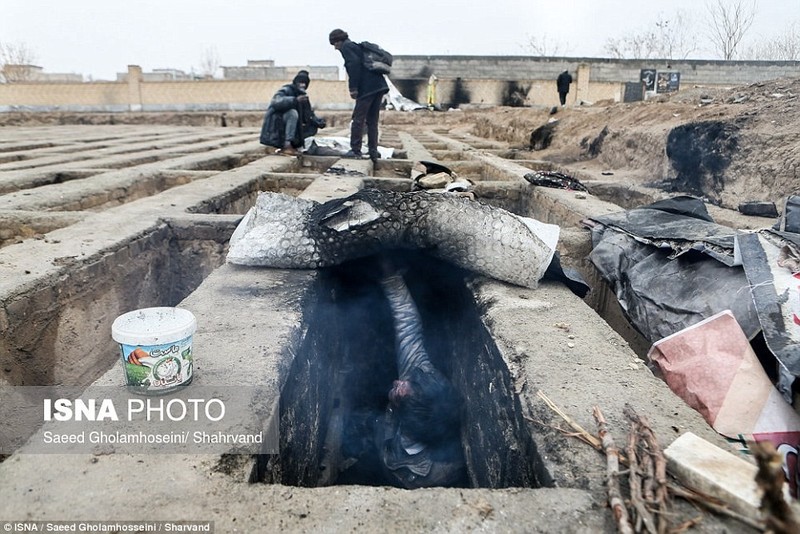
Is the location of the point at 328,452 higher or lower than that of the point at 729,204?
lower

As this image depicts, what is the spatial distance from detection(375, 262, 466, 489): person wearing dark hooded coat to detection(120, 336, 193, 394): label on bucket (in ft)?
3.99

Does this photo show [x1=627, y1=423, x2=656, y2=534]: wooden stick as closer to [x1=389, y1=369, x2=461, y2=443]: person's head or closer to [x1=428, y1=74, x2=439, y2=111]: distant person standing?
[x1=389, y1=369, x2=461, y2=443]: person's head

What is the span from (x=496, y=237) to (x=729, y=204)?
3.34m

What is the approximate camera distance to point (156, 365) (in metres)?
1.47

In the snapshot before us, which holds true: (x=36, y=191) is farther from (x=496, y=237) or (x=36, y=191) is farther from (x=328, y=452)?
(x=496, y=237)

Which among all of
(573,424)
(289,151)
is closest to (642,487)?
(573,424)

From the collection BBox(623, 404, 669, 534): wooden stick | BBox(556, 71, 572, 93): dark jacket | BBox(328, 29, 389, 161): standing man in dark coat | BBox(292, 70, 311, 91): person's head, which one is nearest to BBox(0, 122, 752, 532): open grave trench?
BBox(623, 404, 669, 534): wooden stick

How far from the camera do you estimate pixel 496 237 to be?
99.7 inches

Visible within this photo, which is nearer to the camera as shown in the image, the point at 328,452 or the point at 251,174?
the point at 328,452

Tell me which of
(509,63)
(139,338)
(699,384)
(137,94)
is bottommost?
(699,384)

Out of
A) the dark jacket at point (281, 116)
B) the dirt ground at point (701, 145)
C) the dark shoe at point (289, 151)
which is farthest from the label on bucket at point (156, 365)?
the dark jacket at point (281, 116)

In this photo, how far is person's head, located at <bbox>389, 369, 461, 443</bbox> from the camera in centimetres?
245

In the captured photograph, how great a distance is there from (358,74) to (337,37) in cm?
52

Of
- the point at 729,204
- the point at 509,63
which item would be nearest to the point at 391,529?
the point at 729,204
